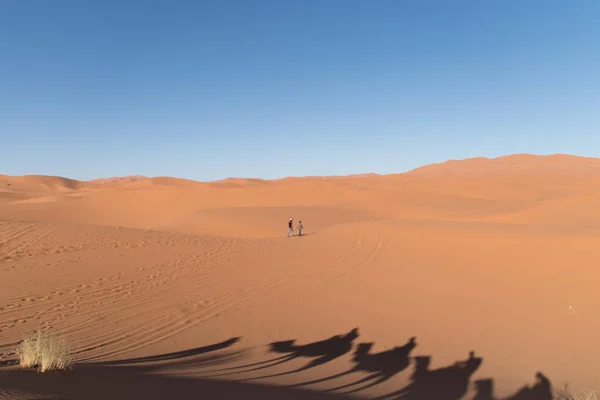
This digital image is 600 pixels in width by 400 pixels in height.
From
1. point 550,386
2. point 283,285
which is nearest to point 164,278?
point 283,285

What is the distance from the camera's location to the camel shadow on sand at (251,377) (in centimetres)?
378

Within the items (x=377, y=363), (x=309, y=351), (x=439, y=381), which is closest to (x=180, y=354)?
(x=309, y=351)

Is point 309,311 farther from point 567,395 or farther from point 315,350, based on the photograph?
point 567,395

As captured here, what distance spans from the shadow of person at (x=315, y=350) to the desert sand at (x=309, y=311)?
1.3 inches

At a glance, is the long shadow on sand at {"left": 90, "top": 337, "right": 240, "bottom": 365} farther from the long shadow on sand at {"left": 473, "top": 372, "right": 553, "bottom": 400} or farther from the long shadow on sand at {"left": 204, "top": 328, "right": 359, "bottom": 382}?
the long shadow on sand at {"left": 473, "top": 372, "right": 553, "bottom": 400}

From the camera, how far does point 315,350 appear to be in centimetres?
644

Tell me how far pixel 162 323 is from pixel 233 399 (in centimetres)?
335

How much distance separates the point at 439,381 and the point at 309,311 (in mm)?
→ 3153

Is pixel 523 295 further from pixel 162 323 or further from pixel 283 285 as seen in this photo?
pixel 162 323

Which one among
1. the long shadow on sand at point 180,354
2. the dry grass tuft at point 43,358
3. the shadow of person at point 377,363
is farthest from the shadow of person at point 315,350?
the dry grass tuft at point 43,358

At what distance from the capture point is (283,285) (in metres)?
9.91

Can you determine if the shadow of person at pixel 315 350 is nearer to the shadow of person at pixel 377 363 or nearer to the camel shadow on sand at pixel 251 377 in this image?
the camel shadow on sand at pixel 251 377

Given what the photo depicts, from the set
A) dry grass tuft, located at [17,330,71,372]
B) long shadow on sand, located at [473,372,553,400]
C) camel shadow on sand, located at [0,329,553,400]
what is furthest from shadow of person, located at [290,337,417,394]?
dry grass tuft, located at [17,330,71,372]

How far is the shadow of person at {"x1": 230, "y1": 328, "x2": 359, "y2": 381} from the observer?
5.99 meters
